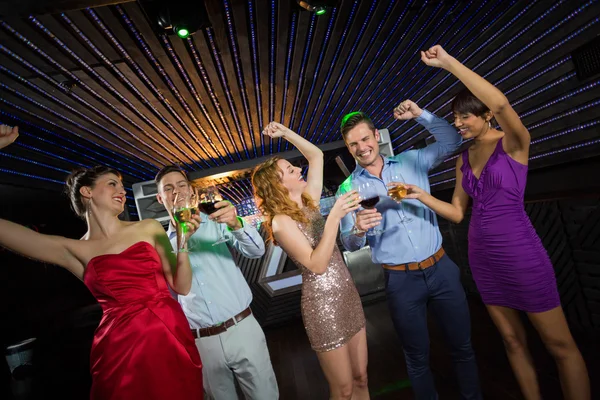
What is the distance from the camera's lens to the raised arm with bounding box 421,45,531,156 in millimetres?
1530

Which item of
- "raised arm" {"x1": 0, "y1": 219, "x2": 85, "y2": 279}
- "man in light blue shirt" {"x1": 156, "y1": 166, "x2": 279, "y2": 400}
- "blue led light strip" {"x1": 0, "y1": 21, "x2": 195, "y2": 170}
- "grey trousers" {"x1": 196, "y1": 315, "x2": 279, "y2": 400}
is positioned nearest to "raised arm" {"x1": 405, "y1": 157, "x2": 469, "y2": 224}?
"man in light blue shirt" {"x1": 156, "y1": 166, "x2": 279, "y2": 400}

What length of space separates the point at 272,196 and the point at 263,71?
2853 mm

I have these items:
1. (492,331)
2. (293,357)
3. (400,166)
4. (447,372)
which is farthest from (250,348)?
(492,331)

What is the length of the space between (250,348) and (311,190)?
993 mm

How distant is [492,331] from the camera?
3.40 m

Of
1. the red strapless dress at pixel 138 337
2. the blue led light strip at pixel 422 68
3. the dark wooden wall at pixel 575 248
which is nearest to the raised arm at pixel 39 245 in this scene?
the red strapless dress at pixel 138 337

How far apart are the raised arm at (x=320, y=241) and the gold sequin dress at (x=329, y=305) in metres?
0.11

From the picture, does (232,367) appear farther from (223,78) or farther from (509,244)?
(223,78)

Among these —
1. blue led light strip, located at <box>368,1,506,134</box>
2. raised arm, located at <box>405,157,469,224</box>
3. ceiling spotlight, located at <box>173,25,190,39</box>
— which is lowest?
raised arm, located at <box>405,157,469,224</box>

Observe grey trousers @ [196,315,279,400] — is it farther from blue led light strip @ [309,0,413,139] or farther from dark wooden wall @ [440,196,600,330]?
blue led light strip @ [309,0,413,139]

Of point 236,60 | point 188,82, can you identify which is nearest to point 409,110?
point 236,60

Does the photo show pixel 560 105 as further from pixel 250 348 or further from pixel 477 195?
pixel 250 348

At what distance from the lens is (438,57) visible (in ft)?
5.48

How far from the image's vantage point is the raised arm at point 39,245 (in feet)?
5.05
